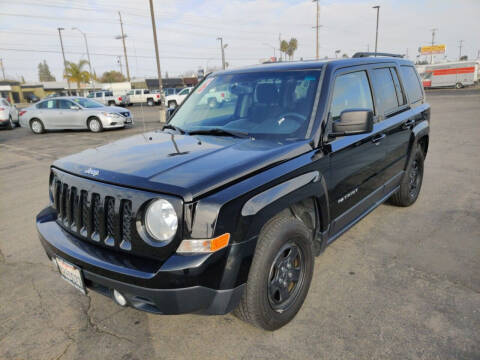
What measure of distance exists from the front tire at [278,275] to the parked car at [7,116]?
62.5 feet

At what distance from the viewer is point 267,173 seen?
7.75ft

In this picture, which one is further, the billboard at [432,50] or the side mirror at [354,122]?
the billboard at [432,50]

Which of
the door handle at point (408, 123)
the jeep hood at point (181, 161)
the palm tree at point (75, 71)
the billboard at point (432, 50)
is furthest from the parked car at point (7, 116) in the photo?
the billboard at point (432, 50)

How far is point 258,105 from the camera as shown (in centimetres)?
325

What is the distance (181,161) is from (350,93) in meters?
1.82

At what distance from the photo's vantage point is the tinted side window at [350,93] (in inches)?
122

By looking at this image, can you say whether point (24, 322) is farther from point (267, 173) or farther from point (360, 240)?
point (360, 240)

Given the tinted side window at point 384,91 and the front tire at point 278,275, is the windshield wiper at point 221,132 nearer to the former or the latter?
the front tire at point 278,275

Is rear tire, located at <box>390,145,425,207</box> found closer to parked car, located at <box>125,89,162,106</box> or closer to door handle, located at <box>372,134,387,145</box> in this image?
door handle, located at <box>372,134,387,145</box>

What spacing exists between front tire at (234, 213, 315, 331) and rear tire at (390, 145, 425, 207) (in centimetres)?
254

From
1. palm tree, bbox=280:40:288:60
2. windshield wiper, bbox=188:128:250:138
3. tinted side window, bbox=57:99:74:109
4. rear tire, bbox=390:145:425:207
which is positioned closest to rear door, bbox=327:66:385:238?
windshield wiper, bbox=188:128:250:138

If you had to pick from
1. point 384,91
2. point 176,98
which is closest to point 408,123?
point 384,91

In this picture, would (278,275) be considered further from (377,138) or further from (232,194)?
(377,138)

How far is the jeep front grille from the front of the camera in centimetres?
217
